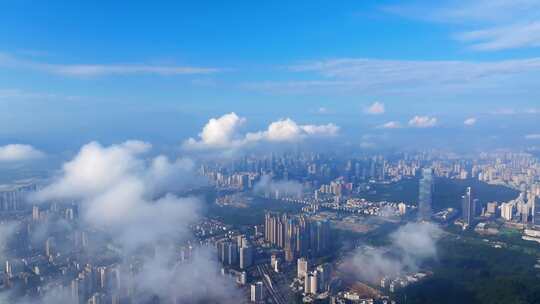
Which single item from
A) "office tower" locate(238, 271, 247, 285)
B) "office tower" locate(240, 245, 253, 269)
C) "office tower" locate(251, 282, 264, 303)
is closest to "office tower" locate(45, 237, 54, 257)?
"office tower" locate(240, 245, 253, 269)

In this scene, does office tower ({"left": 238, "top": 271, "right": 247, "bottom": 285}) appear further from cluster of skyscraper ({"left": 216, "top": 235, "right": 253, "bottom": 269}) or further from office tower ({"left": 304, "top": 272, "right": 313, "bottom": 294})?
office tower ({"left": 304, "top": 272, "right": 313, "bottom": 294})

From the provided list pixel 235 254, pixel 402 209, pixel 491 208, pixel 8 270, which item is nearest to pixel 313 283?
pixel 235 254

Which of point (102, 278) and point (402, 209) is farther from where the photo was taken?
point (402, 209)

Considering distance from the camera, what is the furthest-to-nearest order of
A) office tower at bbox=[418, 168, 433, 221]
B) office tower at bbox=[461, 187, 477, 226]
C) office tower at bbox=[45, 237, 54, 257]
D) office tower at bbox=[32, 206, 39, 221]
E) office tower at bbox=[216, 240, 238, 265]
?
office tower at bbox=[418, 168, 433, 221], office tower at bbox=[461, 187, 477, 226], office tower at bbox=[32, 206, 39, 221], office tower at bbox=[216, 240, 238, 265], office tower at bbox=[45, 237, 54, 257]

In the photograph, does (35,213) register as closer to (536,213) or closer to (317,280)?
(317,280)

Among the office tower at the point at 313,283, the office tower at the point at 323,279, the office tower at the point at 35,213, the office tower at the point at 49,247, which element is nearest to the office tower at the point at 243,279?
the office tower at the point at 313,283

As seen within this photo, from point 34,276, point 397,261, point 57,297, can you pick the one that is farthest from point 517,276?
point 34,276
